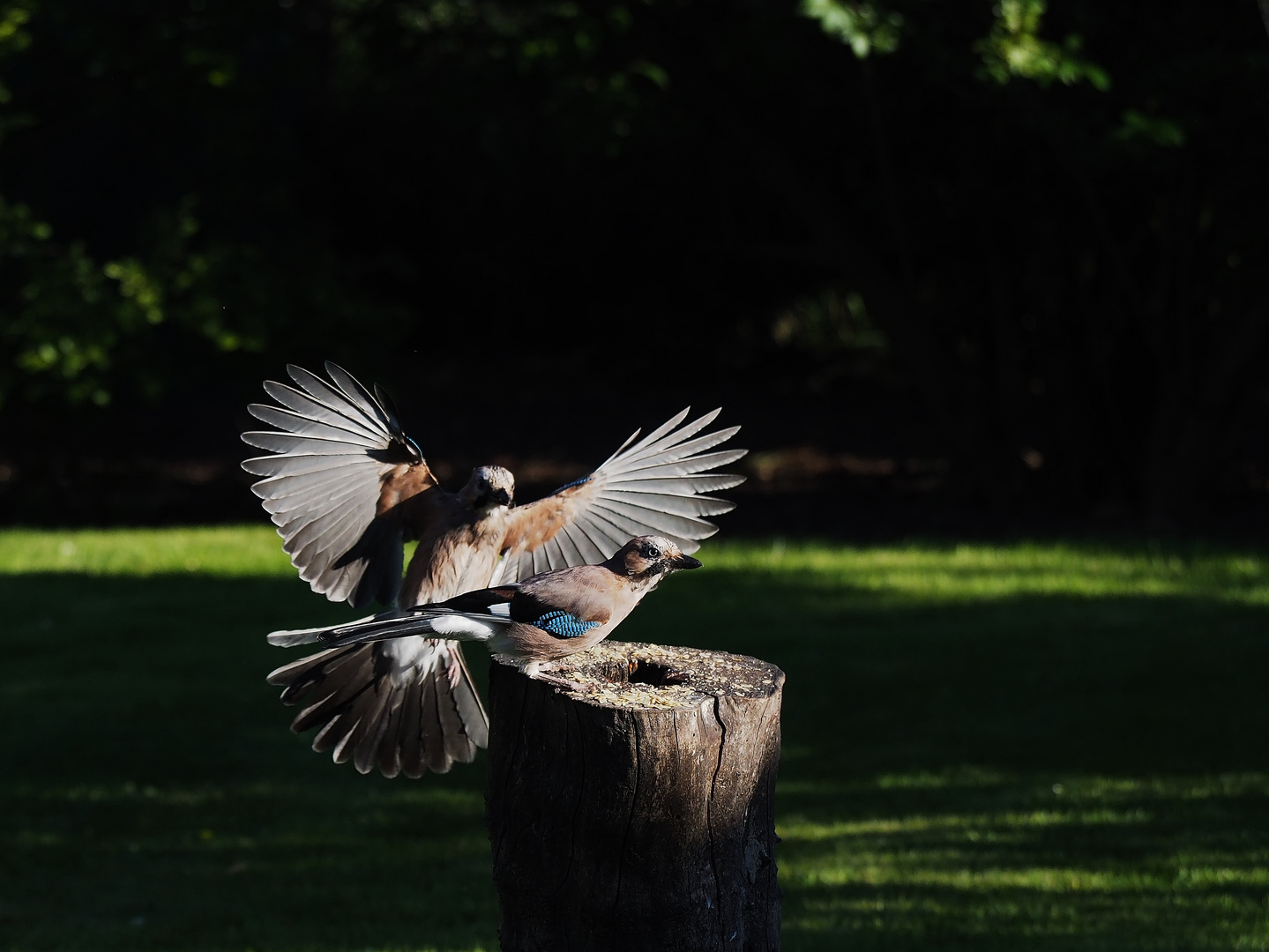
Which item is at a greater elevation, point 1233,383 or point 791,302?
point 791,302

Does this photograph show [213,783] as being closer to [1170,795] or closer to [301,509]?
[301,509]

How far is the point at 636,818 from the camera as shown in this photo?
3.28 metres

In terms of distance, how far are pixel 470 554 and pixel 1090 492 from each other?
8.55 meters

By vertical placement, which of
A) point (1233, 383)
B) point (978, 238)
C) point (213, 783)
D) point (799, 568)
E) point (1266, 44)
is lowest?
point (213, 783)

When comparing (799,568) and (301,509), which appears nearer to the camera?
(301,509)

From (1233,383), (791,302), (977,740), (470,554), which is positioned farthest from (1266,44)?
(791,302)

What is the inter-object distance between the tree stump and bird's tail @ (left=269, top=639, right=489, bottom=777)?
881 mm

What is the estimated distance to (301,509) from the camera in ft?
13.8

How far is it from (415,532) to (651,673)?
975mm

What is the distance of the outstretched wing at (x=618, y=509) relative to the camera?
4238 millimetres

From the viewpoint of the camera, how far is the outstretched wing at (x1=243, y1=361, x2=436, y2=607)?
13.1 feet

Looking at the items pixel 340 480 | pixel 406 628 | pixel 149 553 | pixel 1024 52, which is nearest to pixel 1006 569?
pixel 1024 52

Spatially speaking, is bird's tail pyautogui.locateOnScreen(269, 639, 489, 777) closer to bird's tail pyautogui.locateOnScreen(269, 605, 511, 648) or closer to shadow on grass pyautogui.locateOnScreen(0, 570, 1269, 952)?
bird's tail pyautogui.locateOnScreen(269, 605, 511, 648)

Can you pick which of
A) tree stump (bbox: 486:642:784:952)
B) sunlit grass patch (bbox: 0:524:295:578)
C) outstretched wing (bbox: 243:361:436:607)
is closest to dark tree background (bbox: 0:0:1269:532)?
sunlit grass patch (bbox: 0:524:295:578)
